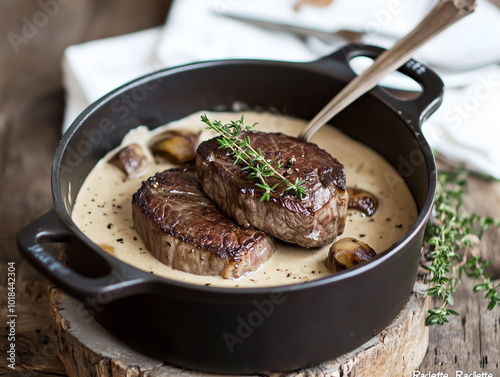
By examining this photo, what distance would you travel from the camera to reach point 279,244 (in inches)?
96.0

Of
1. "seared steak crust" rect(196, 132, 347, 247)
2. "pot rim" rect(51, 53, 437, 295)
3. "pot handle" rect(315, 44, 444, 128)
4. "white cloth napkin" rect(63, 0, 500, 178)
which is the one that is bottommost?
"white cloth napkin" rect(63, 0, 500, 178)

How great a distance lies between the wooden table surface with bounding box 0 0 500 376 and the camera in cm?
274

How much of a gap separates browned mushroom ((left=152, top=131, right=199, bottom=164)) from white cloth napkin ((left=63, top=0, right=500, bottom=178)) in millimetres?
935

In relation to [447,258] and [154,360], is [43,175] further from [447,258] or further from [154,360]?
[447,258]

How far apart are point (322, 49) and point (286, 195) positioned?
6.43ft

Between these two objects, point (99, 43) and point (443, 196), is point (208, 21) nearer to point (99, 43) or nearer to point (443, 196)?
point (99, 43)

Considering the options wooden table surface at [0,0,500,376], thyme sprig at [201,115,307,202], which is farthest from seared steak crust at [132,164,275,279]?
wooden table surface at [0,0,500,376]

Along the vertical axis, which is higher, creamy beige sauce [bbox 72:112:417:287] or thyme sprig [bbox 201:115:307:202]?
thyme sprig [bbox 201:115:307:202]

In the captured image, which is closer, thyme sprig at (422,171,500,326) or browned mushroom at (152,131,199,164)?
thyme sprig at (422,171,500,326)

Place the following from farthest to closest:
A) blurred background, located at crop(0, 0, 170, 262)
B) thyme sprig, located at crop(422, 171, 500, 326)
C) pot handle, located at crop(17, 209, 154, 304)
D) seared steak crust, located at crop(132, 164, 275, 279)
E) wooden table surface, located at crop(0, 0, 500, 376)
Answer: blurred background, located at crop(0, 0, 170, 262), wooden table surface, located at crop(0, 0, 500, 376), thyme sprig, located at crop(422, 171, 500, 326), seared steak crust, located at crop(132, 164, 275, 279), pot handle, located at crop(17, 209, 154, 304)

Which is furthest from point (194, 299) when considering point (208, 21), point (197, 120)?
point (208, 21)

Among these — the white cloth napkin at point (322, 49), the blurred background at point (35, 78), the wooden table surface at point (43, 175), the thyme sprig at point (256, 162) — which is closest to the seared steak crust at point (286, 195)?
the thyme sprig at point (256, 162)

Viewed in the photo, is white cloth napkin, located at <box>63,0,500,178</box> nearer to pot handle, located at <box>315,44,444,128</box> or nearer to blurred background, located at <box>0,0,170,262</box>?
blurred background, located at <box>0,0,170,262</box>

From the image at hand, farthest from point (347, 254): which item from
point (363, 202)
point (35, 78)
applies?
point (35, 78)
